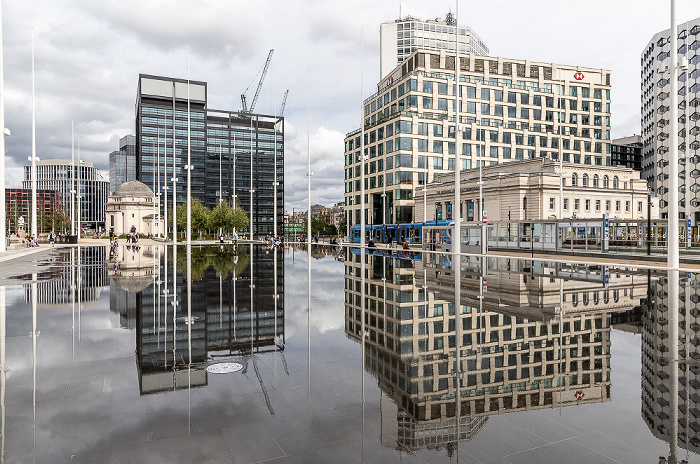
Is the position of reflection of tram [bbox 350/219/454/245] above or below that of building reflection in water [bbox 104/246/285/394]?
above

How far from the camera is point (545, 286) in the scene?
1747 cm

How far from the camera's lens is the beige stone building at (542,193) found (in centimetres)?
6391

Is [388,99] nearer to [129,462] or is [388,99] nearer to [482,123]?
[482,123]

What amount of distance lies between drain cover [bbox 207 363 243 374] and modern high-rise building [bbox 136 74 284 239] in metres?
140

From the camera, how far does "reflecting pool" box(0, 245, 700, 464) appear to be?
4652mm

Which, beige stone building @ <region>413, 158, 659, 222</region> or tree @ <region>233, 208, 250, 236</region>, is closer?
beige stone building @ <region>413, 158, 659, 222</region>

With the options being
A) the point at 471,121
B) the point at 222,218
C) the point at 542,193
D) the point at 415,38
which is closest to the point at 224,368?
the point at 542,193

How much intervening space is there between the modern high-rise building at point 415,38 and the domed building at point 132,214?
85.7 m

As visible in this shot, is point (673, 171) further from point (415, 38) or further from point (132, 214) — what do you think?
point (415, 38)

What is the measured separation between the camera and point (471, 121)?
3351 inches

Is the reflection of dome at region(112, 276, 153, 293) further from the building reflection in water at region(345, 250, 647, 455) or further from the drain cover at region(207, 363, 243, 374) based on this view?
the drain cover at region(207, 363, 243, 374)

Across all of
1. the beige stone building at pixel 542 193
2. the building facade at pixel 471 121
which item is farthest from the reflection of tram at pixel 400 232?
the building facade at pixel 471 121

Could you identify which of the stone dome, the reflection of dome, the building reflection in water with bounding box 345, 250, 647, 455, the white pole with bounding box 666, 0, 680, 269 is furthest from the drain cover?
the stone dome

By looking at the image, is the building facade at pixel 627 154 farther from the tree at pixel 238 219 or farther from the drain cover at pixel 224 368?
the drain cover at pixel 224 368
